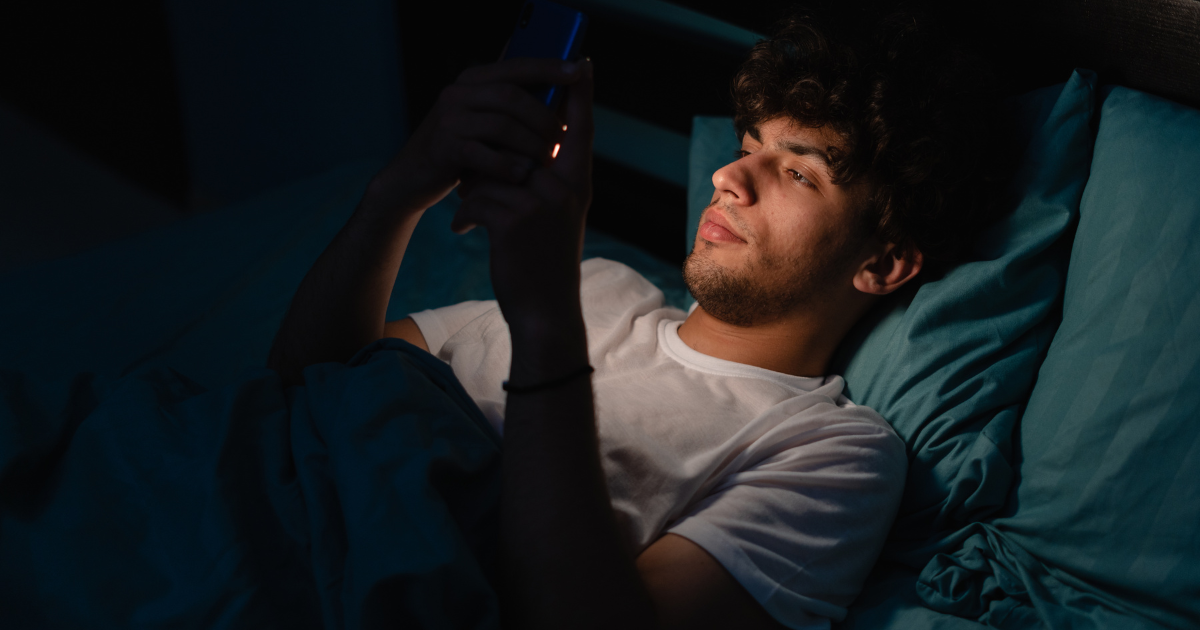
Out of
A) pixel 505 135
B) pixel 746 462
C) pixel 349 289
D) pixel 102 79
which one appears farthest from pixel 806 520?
pixel 102 79

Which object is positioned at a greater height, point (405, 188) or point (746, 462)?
point (405, 188)

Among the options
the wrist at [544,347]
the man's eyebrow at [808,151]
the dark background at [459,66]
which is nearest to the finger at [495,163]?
the wrist at [544,347]

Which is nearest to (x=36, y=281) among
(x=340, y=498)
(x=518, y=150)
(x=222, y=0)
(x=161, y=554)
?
(x=161, y=554)

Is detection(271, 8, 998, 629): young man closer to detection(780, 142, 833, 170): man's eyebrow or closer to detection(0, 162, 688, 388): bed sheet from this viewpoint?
detection(780, 142, 833, 170): man's eyebrow

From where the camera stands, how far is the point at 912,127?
1.10 metres

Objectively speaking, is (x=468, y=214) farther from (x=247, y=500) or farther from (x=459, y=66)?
(x=459, y=66)

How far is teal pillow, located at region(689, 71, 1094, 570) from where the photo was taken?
97 centimetres

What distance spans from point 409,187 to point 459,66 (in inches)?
56.7

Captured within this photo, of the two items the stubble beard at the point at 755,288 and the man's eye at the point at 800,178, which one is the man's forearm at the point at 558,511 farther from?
the man's eye at the point at 800,178

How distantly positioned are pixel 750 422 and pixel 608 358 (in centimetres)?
28

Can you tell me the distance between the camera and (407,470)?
2.36 ft

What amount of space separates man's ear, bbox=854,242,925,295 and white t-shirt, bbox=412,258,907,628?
163mm

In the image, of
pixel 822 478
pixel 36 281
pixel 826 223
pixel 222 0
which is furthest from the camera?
pixel 222 0

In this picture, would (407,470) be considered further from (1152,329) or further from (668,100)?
(668,100)
